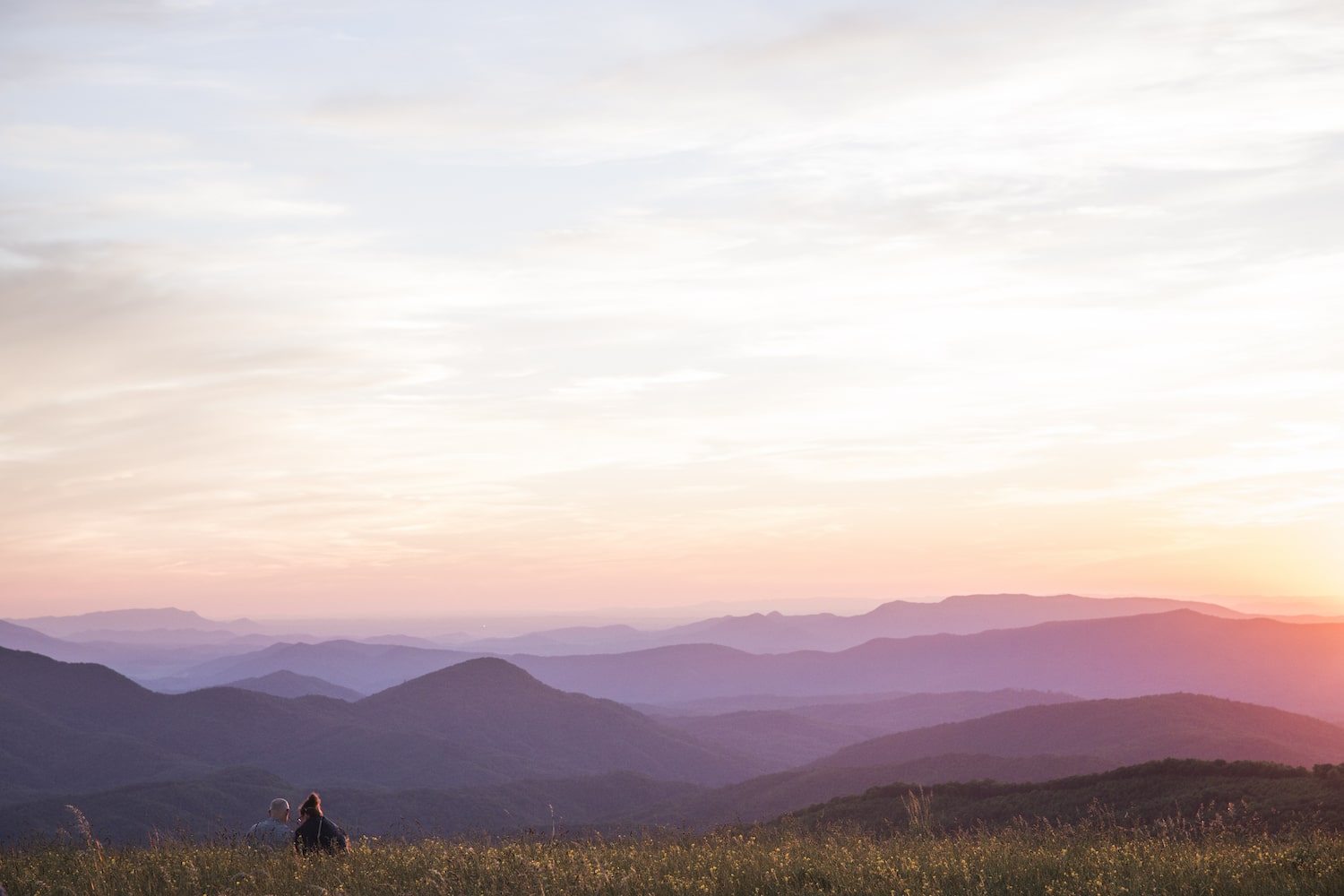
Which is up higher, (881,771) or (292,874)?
(292,874)

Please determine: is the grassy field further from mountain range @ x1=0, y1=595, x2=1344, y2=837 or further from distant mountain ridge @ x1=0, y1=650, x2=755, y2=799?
distant mountain ridge @ x1=0, y1=650, x2=755, y2=799

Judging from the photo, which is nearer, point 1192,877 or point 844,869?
point 1192,877

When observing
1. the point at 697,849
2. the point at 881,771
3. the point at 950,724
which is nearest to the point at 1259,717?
the point at 950,724

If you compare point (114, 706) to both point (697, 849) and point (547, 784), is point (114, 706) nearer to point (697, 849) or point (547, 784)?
point (547, 784)

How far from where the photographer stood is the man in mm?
12656

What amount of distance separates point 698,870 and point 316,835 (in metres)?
5.27

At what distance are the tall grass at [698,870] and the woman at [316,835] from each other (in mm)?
405

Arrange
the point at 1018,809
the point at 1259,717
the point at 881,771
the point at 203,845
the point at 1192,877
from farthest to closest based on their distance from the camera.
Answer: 1. the point at 1259,717
2. the point at 881,771
3. the point at 1018,809
4. the point at 203,845
5. the point at 1192,877

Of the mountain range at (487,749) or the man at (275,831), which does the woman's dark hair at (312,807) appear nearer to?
the man at (275,831)

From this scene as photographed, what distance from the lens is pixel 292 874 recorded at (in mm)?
9805

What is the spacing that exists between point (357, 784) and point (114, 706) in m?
58.0

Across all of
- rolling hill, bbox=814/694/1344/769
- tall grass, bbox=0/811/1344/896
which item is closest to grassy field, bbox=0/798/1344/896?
tall grass, bbox=0/811/1344/896

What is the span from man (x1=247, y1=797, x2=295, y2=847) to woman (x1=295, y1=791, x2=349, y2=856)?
0.25m

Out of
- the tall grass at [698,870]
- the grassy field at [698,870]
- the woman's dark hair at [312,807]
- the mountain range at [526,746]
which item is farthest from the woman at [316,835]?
the mountain range at [526,746]
